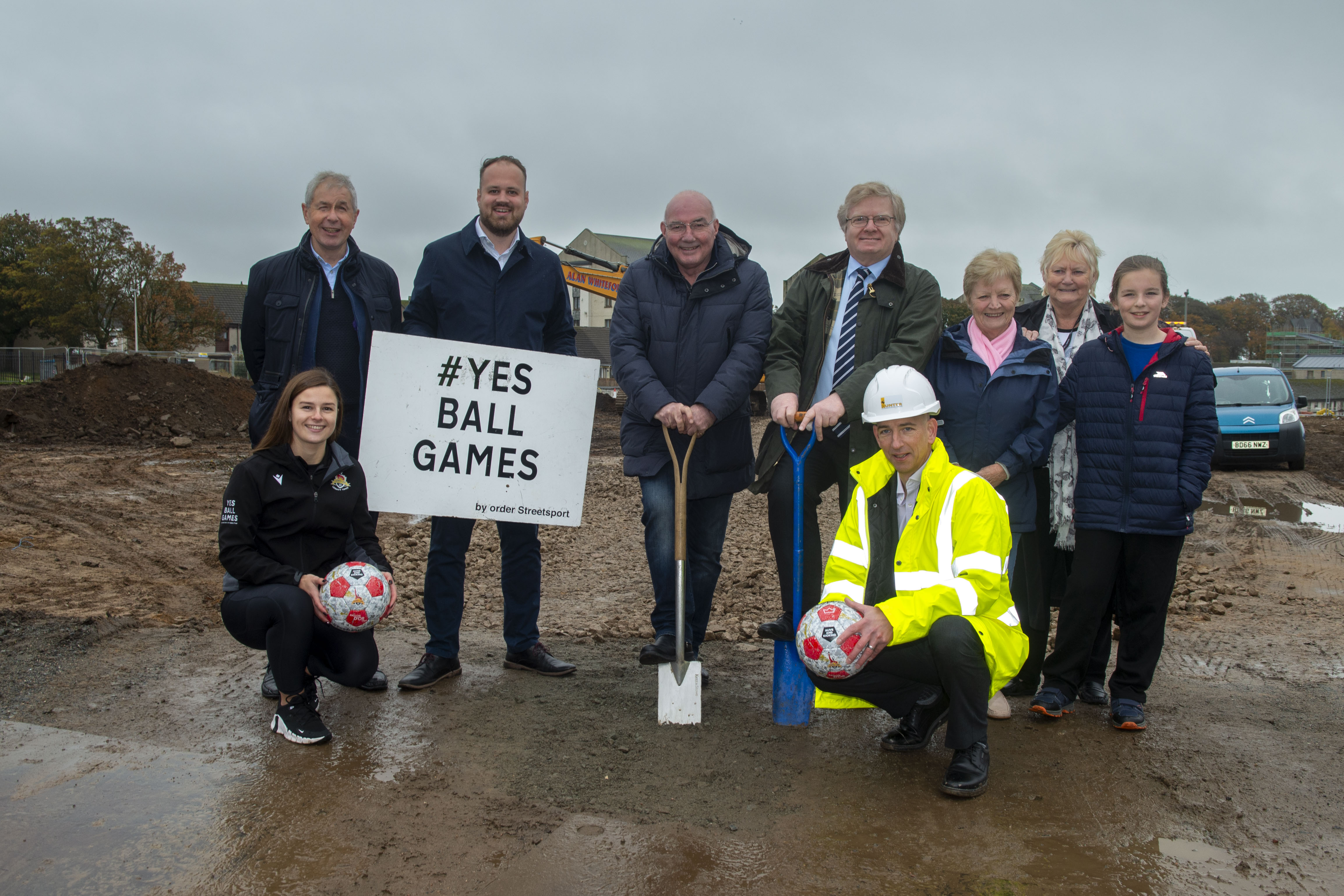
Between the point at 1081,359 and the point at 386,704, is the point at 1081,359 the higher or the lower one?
the higher one

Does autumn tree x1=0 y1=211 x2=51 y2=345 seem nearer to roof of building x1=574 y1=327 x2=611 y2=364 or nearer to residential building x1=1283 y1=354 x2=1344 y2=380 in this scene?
roof of building x1=574 y1=327 x2=611 y2=364

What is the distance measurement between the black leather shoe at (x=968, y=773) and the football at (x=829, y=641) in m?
0.51

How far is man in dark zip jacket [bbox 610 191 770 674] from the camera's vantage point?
455 cm

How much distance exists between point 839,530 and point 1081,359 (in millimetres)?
1521

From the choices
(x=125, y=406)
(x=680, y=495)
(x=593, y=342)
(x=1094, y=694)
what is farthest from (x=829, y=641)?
(x=593, y=342)

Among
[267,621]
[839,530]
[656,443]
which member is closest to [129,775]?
[267,621]

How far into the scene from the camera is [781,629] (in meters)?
4.48

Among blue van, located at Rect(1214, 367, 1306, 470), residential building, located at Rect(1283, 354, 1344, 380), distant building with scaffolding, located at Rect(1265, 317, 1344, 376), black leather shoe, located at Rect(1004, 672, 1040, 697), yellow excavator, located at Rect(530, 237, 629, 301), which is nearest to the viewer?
black leather shoe, located at Rect(1004, 672, 1040, 697)

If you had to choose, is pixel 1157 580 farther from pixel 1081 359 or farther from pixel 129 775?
pixel 129 775

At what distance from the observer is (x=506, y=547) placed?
4.84 meters

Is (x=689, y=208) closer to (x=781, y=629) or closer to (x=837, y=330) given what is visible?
(x=837, y=330)

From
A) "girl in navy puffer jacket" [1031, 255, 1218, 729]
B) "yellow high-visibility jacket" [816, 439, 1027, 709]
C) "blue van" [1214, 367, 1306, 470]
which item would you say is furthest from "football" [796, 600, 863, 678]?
"blue van" [1214, 367, 1306, 470]

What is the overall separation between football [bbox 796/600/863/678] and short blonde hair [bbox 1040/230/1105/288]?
218 centimetres

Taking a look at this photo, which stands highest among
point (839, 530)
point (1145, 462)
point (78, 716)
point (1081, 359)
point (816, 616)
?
point (1081, 359)
